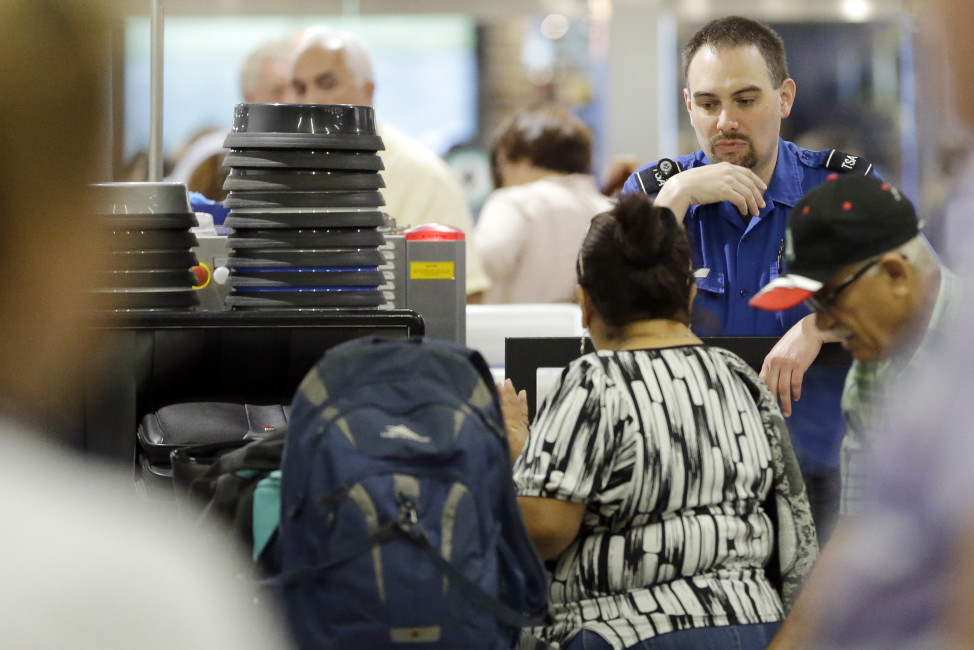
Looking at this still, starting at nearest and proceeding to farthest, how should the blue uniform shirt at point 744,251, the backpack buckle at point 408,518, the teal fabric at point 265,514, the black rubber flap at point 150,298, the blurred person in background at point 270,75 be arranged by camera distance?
the backpack buckle at point 408,518, the teal fabric at point 265,514, the black rubber flap at point 150,298, the blue uniform shirt at point 744,251, the blurred person in background at point 270,75

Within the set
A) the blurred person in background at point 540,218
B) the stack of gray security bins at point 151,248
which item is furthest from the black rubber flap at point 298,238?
the blurred person in background at point 540,218

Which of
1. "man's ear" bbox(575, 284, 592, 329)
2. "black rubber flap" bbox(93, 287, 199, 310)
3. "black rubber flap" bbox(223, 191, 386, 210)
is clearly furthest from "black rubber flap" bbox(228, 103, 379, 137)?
"man's ear" bbox(575, 284, 592, 329)

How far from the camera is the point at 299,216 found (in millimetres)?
2512

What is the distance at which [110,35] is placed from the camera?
2.38 ft

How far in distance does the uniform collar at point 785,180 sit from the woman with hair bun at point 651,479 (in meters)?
0.95

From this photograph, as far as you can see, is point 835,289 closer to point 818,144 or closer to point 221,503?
point 221,503

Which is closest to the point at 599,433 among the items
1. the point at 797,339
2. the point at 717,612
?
the point at 717,612

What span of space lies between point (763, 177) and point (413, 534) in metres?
1.68

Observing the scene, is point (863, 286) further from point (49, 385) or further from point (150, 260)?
point (150, 260)

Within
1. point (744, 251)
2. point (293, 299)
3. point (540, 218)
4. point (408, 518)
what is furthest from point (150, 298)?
point (540, 218)

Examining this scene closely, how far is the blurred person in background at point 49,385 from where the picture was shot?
2.26 feet

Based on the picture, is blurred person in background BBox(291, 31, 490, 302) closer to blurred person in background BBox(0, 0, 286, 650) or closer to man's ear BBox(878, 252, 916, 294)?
man's ear BBox(878, 252, 916, 294)

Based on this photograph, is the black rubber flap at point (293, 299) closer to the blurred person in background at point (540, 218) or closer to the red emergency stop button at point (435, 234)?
the red emergency stop button at point (435, 234)

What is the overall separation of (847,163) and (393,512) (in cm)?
176
